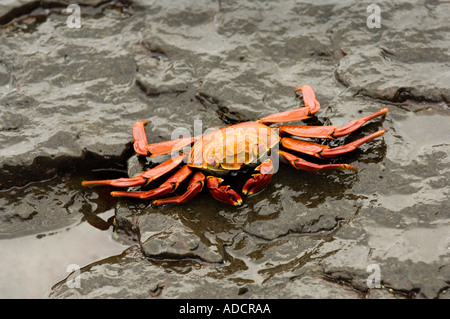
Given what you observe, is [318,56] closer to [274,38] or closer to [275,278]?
[274,38]

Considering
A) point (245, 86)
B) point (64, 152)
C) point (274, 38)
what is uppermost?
point (274, 38)

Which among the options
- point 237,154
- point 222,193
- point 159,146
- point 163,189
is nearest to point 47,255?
point 163,189

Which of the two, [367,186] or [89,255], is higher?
[367,186]

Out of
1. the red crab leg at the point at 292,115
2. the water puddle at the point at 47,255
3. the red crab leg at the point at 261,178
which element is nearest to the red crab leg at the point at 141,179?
the water puddle at the point at 47,255

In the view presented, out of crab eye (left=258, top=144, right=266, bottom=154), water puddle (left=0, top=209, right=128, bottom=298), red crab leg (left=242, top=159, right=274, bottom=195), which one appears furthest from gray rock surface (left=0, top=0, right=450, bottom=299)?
crab eye (left=258, top=144, right=266, bottom=154)

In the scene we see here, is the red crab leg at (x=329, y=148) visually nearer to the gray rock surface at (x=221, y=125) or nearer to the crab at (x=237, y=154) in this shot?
the crab at (x=237, y=154)

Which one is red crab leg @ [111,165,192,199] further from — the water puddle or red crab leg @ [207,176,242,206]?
the water puddle
